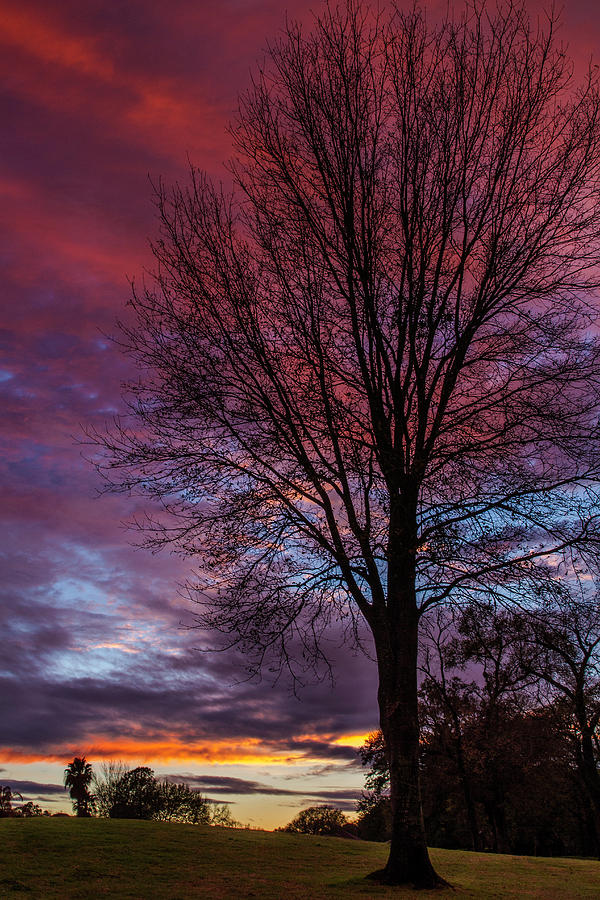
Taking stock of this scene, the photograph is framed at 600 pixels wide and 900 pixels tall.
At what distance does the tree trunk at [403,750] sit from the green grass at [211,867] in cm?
54

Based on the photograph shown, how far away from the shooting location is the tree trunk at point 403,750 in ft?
36.0

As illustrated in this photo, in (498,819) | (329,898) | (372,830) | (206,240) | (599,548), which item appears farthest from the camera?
(372,830)

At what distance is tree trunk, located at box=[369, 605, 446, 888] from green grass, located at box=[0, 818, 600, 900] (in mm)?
544

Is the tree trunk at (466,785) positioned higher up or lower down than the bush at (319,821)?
higher up

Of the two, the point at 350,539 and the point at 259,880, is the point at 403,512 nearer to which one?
the point at 350,539

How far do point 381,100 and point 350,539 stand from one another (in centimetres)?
871

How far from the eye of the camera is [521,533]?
11.3 meters

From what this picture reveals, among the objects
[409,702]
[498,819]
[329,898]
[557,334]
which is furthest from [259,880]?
[498,819]

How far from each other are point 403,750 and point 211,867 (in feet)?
19.0

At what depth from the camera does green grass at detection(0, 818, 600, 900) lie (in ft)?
35.5

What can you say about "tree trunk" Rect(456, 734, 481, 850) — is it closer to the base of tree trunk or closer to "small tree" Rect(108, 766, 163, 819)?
"small tree" Rect(108, 766, 163, 819)

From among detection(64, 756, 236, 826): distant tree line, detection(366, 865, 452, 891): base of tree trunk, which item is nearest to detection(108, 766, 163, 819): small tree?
detection(64, 756, 236, 826): distant tree line

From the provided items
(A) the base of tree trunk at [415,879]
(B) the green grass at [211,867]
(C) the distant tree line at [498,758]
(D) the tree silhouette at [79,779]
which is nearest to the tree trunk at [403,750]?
(A) the base of tree trunk at [415,879]

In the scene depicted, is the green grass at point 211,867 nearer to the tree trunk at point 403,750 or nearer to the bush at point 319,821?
the tree trunk at point 403,750
